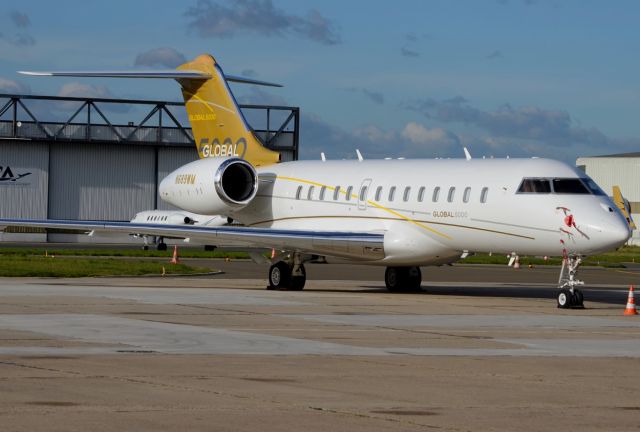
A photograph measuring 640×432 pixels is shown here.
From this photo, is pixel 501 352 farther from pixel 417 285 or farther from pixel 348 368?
pixel 417 285

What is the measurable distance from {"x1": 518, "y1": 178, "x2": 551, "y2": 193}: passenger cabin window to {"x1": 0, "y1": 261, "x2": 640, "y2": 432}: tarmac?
2469mm

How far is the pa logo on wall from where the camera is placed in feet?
A: 263

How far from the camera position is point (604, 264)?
58125 millimetres

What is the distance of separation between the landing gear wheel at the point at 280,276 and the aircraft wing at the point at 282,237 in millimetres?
1082

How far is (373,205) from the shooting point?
98.0 ft

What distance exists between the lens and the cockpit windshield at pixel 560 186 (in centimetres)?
2592

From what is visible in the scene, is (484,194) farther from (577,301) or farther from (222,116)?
(222,116)

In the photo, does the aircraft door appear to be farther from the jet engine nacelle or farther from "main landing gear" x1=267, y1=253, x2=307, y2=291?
the jet engine nacelle

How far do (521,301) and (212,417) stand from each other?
18.3 metres

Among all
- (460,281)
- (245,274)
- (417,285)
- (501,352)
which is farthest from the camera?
(245,274)

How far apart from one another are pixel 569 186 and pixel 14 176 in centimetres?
5986

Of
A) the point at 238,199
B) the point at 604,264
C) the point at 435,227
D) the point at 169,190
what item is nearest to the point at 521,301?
the point at 435,227

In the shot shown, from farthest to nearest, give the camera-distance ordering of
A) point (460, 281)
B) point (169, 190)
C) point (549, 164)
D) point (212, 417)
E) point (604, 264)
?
point (604, 264), point (460, 281), point (169, 190), point (549, 164), point (212, 417)

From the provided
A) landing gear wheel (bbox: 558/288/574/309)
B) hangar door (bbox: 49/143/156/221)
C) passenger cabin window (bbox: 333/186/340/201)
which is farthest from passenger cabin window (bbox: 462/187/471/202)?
hangar door (bbox: 49/143/156/221)
